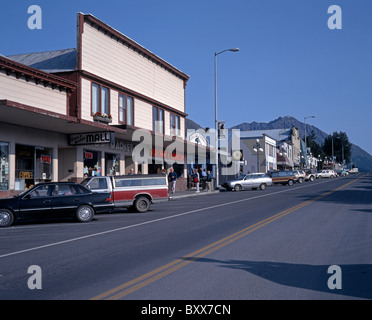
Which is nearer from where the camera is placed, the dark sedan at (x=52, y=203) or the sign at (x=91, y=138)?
the dark sedan at (x=52, y=203)

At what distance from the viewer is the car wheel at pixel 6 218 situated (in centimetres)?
1438

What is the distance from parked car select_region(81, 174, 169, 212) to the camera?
18.2 meters

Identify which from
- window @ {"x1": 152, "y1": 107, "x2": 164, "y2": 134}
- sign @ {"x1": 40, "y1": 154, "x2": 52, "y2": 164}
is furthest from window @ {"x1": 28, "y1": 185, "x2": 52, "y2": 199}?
window @ {"x1": 152, "y1": 107, "x2": 164, "y2": 134}

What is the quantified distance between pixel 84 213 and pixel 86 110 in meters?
10.4

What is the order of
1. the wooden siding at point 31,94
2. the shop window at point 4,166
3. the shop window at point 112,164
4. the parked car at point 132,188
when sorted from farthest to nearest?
the shop window at point 112,164
the shop window at point 4,166
the wooden siding at point 31,94
the parked car at point 132,188

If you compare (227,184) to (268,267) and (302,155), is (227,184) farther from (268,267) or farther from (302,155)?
(302,155)

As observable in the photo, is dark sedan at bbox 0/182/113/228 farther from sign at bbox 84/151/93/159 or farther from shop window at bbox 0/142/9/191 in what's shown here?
sign at bbox 84/151/93/159

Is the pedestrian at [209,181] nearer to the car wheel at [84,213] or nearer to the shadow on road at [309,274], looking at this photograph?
the car wheel at [84,213]

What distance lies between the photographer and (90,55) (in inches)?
1003

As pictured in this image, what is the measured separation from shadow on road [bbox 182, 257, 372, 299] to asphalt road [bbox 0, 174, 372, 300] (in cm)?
1

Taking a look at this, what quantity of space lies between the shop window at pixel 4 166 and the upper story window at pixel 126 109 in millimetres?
9609

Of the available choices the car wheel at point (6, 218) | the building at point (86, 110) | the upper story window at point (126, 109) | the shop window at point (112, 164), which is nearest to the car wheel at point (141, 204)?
the building at point (86, 110)
